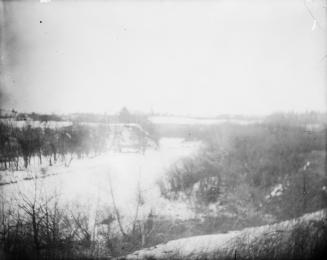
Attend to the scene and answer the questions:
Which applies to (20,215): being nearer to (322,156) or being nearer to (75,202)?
(75,202)

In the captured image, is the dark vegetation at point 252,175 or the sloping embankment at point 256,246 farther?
Result: the dark vegetation at point 252,175

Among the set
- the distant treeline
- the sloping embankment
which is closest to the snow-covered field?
the distant treeline

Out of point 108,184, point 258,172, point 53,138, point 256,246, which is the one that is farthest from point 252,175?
point 53,138

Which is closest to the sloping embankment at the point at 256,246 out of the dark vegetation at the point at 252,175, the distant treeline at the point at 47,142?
the dark vegetation at the point at 252,175

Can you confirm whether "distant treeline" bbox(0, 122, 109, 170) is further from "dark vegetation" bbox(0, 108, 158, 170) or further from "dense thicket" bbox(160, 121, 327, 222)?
"dense thicket" bbox(160, 121, 327, 222)

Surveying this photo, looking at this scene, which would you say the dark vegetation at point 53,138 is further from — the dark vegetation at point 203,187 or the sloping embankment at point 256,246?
the sloping embankment at point 256,246

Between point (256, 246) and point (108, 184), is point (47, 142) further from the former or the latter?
point (256, 246)
